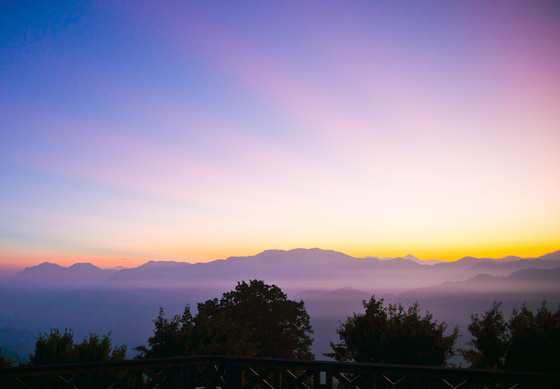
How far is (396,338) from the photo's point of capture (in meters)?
22.3

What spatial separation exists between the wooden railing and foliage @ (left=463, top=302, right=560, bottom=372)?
20791 mm

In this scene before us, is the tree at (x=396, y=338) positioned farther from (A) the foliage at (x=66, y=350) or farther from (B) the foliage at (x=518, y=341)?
(A) the foliage at (x=66, y=350)

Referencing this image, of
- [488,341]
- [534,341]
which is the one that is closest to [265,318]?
[488,341]

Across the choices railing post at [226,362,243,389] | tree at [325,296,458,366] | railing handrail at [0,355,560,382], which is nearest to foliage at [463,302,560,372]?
tree at [325,296,458,366]

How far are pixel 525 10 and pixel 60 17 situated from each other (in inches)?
678

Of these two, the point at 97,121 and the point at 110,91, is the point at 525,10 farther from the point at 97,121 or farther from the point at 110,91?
the point at 97,121

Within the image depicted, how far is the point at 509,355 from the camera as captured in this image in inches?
→ 906

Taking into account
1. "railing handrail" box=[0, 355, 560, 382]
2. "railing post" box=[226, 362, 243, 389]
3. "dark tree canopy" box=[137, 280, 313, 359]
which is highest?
"railing handrail" box=[0, 355, 560, 382]

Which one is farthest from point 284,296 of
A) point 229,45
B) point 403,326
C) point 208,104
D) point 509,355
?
point 229,45

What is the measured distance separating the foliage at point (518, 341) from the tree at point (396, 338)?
274cm

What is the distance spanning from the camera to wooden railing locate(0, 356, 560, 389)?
5.62 m

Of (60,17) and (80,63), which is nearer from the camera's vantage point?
(60,17)

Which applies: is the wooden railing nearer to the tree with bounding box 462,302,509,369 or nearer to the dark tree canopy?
the tree with bounding box 462,302,509,369

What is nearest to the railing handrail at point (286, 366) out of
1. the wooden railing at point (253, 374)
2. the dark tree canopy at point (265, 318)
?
the wooden railing at point (253, 374)
